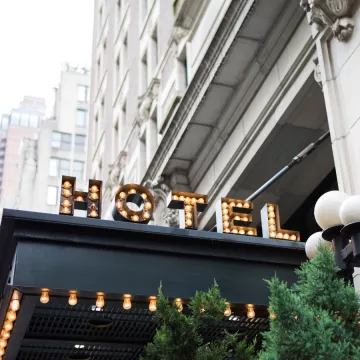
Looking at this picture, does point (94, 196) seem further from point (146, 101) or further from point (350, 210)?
point (146, 101)

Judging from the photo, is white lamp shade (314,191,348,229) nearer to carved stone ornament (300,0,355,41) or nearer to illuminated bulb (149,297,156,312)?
illuminated bulb (149,297,156,312)

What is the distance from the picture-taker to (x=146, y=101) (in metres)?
28.2

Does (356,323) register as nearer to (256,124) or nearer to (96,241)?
(96,241)

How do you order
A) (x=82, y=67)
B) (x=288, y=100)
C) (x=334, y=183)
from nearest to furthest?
1. (x=288, y=100)
2. (x=334, y=183)
3. (x=82, y=67)

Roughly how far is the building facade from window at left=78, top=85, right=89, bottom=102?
72.2 m

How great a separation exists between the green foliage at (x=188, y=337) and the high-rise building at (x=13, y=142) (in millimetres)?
97254

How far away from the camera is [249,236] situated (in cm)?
1152

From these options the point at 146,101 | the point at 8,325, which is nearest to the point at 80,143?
the point at 146,101

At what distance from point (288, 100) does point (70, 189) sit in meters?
6.21

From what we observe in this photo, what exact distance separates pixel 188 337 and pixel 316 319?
2.15 meters

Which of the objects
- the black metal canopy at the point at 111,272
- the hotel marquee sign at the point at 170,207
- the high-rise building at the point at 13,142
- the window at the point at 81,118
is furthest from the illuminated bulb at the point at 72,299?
the high-rise building at the point at 13,142

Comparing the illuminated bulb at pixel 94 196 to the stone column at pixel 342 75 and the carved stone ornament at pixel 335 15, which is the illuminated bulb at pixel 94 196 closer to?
the stone column at pixel 342 75

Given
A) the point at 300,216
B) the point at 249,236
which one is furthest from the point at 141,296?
the point at 300,216

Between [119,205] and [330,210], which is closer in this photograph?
[330,210]
